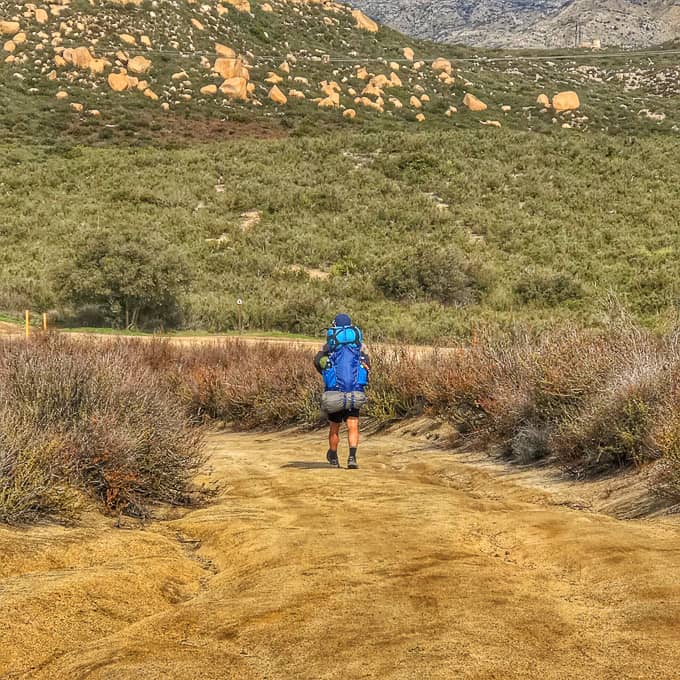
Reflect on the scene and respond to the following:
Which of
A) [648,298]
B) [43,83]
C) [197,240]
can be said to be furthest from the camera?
[43,83]

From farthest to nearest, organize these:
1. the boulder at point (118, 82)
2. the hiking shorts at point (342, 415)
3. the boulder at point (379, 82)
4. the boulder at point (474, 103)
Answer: the boulder at point (379, 82)
the boulder at point (474, 103)
the boulder at point (118, 82)
the hiking shorts at point (342, 415)

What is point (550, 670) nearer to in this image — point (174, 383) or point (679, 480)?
point (679, 480)

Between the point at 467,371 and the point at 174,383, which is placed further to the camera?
Answer: the point at 174,383

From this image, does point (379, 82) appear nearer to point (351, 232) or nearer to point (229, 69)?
point (229, 69)

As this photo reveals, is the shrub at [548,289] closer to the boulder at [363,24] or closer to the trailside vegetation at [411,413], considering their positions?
the trailside vegetation at [411,413]

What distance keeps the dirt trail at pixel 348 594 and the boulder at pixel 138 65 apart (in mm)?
59849

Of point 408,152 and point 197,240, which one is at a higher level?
point 408,152

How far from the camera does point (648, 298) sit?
27.7 metres

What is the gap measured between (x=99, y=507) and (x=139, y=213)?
32.4 metres

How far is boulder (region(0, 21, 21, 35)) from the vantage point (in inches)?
2432

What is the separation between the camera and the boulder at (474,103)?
66750 mm

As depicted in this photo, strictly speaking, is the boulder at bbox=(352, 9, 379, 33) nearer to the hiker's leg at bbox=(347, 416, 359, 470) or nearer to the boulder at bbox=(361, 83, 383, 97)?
the boulder at bbox=(361, 83, 383, 97)

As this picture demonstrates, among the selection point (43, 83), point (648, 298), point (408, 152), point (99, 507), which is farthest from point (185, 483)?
point (43, 83)

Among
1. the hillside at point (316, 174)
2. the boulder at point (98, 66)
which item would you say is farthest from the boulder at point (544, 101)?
the boulder at point (98, 66)
